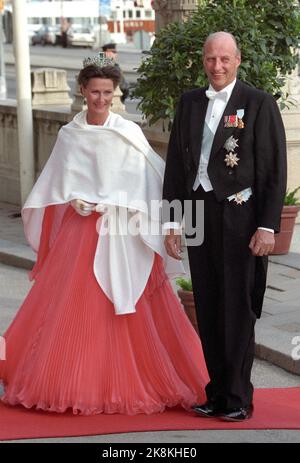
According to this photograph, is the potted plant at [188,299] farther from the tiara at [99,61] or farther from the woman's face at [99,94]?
the tiara at [99,61]

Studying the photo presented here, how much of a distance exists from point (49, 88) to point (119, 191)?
8.83 m

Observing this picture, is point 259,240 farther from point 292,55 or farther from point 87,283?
point 292,55

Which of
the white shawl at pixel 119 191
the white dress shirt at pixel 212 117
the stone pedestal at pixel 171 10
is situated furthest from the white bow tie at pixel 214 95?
the stone pedestal at pixel 171 10

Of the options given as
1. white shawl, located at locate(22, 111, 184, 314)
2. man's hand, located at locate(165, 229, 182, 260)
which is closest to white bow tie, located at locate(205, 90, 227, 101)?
white shawl, located at locate(22, 111, 184, 314)

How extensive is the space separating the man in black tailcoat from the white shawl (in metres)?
0.32

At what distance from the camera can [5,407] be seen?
6.21 m

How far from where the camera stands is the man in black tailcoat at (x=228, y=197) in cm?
564

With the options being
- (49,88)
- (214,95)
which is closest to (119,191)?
(214,95)

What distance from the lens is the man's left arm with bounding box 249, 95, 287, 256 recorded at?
561cm

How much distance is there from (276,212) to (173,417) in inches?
48.3

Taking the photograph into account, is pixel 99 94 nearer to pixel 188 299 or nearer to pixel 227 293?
pixel 227 293

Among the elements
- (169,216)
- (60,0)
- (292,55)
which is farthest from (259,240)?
(60,0)

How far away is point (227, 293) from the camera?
575cm

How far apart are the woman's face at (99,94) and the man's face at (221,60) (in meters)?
0.68
